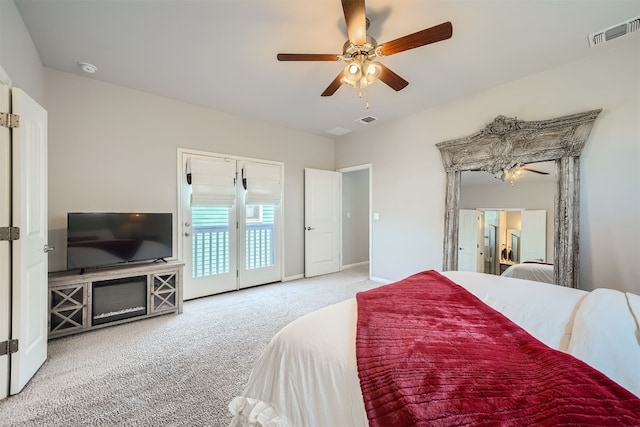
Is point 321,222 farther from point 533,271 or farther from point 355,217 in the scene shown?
point 533,271

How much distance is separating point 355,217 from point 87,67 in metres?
4.81

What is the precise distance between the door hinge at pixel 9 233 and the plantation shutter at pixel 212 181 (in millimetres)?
1861

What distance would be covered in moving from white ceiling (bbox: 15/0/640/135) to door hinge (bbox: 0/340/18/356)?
7.82 ft

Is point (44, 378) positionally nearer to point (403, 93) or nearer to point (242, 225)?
point (242, 225)

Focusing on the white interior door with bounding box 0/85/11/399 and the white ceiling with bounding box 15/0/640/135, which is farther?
the white ceiling with bounding box 15/0/640/135

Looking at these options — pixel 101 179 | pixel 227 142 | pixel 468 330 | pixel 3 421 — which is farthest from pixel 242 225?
pixel 468 330

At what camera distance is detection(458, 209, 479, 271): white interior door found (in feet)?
10.6

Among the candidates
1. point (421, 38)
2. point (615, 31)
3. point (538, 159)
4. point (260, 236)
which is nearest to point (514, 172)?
point (538, 159)

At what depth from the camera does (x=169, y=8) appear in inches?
75.5

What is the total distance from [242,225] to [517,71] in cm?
392

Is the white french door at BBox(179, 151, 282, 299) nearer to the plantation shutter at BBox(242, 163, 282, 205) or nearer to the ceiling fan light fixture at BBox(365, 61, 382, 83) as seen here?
the plantation shutter at BBox(242, 163, 282, 205)

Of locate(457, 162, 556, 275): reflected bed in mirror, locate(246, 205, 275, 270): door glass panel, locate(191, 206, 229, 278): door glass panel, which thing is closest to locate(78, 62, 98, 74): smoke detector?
locate(191, 206, 229, 278): door glass panel

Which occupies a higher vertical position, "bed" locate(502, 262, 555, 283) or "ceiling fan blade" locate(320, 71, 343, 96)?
"ceiling fan blade" locate(320, 71, 343, 96)

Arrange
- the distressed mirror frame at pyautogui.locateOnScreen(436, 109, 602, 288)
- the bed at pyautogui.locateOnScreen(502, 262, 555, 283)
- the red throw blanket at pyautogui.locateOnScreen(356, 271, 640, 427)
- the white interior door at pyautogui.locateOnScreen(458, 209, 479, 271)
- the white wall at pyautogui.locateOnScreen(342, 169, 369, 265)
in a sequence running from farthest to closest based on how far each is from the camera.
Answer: the white wall at pyautogui.locateOnScreen(342, 169, 369, 265)
the white interior door at pyautogui.locateOnScreen(458, 209, 479, 271)
the bed at pyautogui.locateOnScreen(502, 262, 555, 283)
the distressed mirror frame at pyautogui.locateOnScreen(436, 109, 602, 288)
the red throw blanket at pyautogui.locateOnScreen(356, 271, 640, 427)
